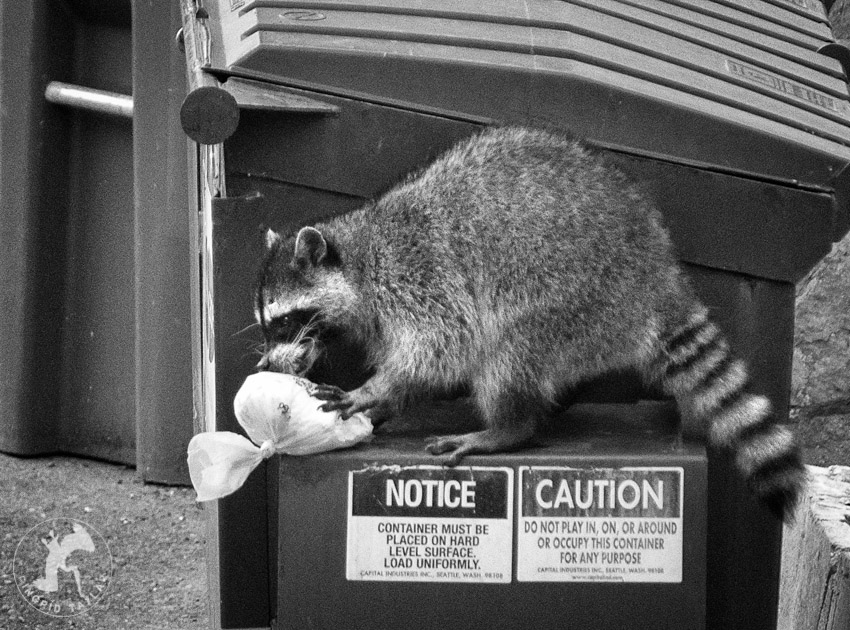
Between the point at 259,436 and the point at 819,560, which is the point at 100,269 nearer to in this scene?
the point at 259,436

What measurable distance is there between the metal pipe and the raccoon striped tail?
2701 millimetres

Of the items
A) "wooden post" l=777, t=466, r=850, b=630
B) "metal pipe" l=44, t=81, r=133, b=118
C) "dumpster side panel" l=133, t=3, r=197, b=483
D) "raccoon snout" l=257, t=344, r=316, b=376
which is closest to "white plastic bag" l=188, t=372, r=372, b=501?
"raccoon snout" l=257, t=344, r=316, b=376

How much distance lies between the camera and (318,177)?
313cm

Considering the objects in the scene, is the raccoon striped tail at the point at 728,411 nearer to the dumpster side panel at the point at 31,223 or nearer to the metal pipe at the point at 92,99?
the metal pipe at the point at 92,99

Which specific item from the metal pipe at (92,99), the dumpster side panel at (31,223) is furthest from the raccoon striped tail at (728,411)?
the dumpster side panel at (31,223)

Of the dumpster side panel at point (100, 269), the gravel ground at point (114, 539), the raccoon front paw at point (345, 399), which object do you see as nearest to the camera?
the raccoon front paw at point (345, 399)

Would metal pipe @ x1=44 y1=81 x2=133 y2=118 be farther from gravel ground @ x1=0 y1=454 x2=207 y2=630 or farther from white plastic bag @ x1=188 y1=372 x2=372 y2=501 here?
white plastic bag @ x1=188 y1=372 x2=372 y2=501

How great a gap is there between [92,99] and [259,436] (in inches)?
101

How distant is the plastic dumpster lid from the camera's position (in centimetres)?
313

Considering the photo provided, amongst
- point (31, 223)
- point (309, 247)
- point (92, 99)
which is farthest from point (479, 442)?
point (31, 223)

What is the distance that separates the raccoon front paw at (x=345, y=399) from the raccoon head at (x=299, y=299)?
0.48ft

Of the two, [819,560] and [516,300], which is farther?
[516,300]

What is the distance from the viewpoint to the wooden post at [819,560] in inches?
109

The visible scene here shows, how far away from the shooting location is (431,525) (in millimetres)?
2908
